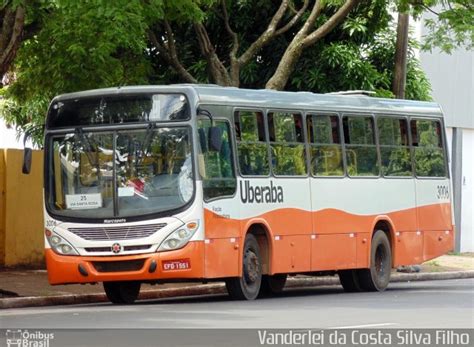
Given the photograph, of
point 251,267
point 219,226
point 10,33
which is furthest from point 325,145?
point 10,33

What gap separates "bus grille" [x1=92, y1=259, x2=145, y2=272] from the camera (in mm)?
20781

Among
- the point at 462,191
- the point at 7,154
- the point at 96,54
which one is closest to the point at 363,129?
the point at 96,54

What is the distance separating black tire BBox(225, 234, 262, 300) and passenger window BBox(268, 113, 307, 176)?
4.57 ft

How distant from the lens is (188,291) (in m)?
24.9

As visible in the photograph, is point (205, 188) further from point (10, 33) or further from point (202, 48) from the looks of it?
point (202, 48)

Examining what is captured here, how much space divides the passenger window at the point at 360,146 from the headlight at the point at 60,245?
579 centimetres

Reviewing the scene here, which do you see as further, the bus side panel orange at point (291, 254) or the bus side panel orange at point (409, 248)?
the bus side panel orange at point (409, 248)

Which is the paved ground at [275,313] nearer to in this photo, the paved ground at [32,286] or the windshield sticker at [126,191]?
the paved ground at [32,286]

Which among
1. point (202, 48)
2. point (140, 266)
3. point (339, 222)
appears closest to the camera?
point (140, 266)

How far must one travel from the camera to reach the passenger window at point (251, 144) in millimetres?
22234

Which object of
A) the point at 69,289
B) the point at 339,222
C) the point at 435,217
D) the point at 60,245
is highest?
the point at 60,245

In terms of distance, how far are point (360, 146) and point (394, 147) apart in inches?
47.5

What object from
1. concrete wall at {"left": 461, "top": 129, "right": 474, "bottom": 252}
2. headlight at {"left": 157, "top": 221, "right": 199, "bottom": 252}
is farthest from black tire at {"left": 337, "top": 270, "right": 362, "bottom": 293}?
concrete wall at {"left": 461, "top": 129, "right": 474, "bottom": 252}

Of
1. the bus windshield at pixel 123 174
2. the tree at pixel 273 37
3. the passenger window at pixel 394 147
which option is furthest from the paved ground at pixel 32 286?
the tree at pixel 273 37
